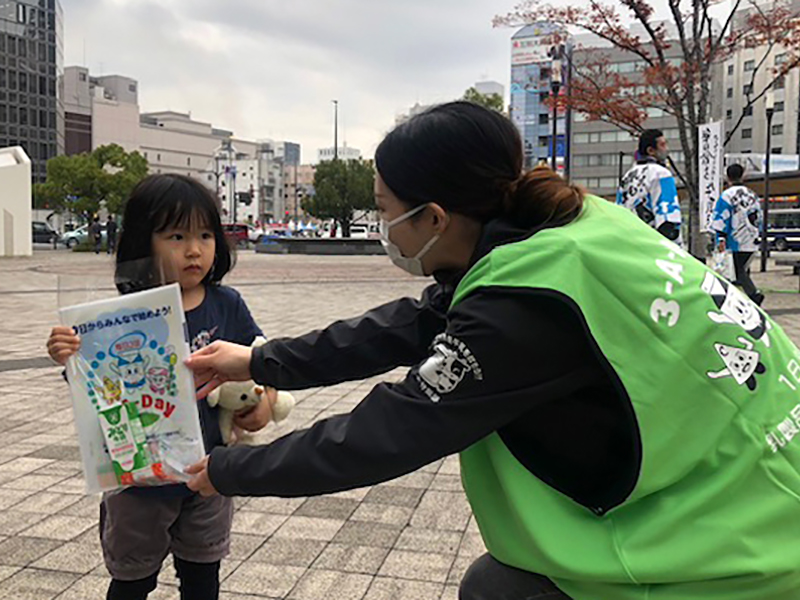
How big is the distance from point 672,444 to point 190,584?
5.03ft

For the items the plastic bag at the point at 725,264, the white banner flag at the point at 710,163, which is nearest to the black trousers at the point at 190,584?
the plastic bag at the point at 725,264

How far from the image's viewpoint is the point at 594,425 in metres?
1.27

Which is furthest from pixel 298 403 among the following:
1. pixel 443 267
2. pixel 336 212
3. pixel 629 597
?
pixel 336 212

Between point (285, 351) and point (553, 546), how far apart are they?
2.81ft

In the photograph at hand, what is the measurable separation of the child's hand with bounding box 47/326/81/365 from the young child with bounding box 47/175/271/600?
234 mm

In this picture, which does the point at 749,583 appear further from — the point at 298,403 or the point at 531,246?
the point at 298,403

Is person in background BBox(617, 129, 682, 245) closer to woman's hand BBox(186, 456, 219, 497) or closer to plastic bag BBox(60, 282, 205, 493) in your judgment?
plastic bag BBox(60, 282, 205, 493)

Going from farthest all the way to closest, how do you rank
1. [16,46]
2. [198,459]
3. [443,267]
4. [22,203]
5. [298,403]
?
[16,46], [22,203], [298,403], [198,459], [443,267]

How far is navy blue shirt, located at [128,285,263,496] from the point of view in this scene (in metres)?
2.03

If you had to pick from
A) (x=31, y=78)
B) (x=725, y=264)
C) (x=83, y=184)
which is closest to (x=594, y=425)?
(x=725, y=264)

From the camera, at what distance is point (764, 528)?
3.93 ft

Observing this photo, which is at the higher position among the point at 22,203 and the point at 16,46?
the point at 16,46

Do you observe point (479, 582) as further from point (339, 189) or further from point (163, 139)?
point (163, 139)

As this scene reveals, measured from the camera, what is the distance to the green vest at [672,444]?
3.88 ft
